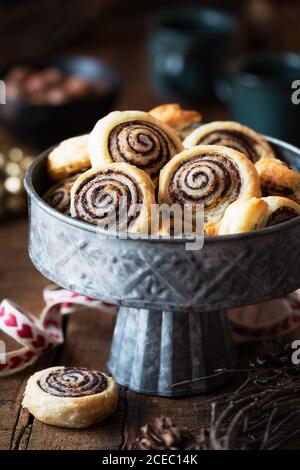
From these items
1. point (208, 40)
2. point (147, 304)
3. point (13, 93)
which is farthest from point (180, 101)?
point (147, 304)

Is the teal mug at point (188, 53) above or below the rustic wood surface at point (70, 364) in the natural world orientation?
above

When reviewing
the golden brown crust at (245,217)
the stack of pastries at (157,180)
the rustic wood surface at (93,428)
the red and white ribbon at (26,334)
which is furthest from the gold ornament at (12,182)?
the golden brown crust at (245,217)

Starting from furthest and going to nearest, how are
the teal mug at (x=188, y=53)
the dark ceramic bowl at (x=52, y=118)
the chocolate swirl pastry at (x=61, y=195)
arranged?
the teal mug at (x=188, y=53) < the dark ceramic bowl at (x=52, y=118) < the chocolate swirl pastry at (x=61, y=195)

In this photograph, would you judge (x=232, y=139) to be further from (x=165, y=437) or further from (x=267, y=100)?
(x=267, y=100)

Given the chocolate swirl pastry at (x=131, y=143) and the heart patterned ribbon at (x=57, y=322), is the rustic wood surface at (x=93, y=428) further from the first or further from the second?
the chocolate swirl pastry at (x=131, y=143)

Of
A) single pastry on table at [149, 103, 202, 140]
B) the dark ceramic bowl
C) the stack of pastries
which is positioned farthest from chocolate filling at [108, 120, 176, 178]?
the dark ceramic bowl

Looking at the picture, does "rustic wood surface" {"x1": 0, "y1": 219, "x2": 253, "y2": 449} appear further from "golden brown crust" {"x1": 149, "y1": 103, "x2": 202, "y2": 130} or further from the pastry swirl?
"golden brown crust" {"x1": 149, "y1": 103, "x2": 202, "y2": 130}

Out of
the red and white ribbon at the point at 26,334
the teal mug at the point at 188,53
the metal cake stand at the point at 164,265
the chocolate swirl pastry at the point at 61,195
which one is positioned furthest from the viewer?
the teal mug at the point at 188,53
